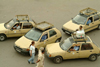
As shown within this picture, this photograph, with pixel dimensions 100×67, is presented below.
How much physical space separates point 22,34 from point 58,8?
836cm

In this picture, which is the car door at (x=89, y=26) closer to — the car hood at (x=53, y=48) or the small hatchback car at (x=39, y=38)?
the small hatchback car at (x=39, y=38)

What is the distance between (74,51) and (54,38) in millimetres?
2260

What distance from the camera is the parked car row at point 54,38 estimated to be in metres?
11.3

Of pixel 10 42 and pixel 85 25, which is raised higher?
pixel 85 25

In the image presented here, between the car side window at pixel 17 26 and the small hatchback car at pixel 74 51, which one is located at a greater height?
the car side window at pixel 17 26

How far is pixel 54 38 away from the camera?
13.0m

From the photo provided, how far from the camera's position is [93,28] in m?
15.5

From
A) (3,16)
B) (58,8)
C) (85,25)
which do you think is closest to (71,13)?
(58,8)

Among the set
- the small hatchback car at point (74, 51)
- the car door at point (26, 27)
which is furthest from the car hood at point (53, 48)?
the car door at point (26, 27)

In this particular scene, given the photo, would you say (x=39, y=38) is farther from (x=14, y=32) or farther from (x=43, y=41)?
(x=14, y=32)

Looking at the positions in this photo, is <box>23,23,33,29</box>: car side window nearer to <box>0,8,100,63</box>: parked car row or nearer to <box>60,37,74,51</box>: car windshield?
<box>0,8,100,63</box>: parked car row

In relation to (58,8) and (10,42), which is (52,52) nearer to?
(10,42)

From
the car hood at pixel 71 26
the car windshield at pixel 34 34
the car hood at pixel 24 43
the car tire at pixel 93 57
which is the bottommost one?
the car tire at pixel 93 57

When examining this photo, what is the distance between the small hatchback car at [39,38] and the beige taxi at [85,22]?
1.83 m
